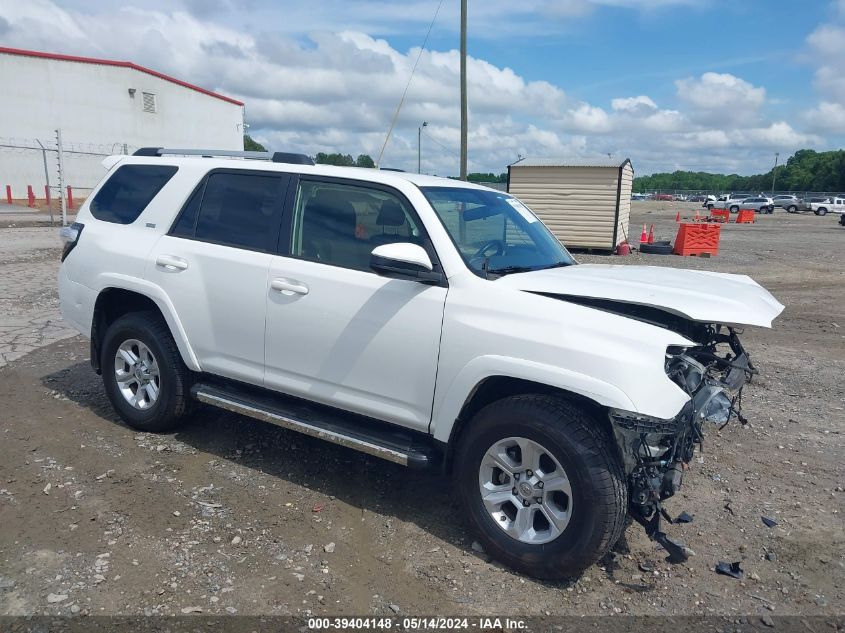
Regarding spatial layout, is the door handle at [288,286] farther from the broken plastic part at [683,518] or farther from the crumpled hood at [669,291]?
the broken plastic part at [683,518]

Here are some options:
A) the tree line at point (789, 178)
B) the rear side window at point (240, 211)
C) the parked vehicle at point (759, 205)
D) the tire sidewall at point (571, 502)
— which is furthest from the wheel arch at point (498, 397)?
the tree line at point (789, 178)

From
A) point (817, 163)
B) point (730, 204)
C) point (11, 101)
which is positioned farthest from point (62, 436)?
point (817, 163)

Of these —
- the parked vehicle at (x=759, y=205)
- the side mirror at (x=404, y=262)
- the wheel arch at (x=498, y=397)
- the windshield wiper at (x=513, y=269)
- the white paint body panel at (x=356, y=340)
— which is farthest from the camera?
the parked vehicle at (x=759, y=205)

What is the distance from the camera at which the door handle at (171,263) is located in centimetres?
452

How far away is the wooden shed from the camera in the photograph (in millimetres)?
17266

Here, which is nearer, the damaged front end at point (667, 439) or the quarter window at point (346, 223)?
the damaged front end at point (667, 439)

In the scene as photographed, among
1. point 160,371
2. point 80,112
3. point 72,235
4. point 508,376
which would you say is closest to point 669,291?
point 508,376

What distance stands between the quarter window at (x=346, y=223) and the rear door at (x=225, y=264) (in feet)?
0.65

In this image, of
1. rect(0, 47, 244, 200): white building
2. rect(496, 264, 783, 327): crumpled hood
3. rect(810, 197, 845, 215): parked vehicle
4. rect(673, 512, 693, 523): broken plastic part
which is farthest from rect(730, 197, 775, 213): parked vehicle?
rect(673, 512, 693, 523): broken plastic part

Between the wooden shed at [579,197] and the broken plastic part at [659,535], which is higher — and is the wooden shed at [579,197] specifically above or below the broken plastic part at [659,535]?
above

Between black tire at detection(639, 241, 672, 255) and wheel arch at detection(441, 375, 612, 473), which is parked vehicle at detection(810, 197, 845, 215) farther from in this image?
wheel arch at detection(441, 375, 612, 473)

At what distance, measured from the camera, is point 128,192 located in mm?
5039

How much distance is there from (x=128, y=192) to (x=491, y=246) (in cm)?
291

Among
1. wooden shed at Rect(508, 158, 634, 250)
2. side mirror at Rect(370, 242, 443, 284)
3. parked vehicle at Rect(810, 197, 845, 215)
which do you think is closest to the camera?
side mirror at Rect(370, 242, 443, 284)
